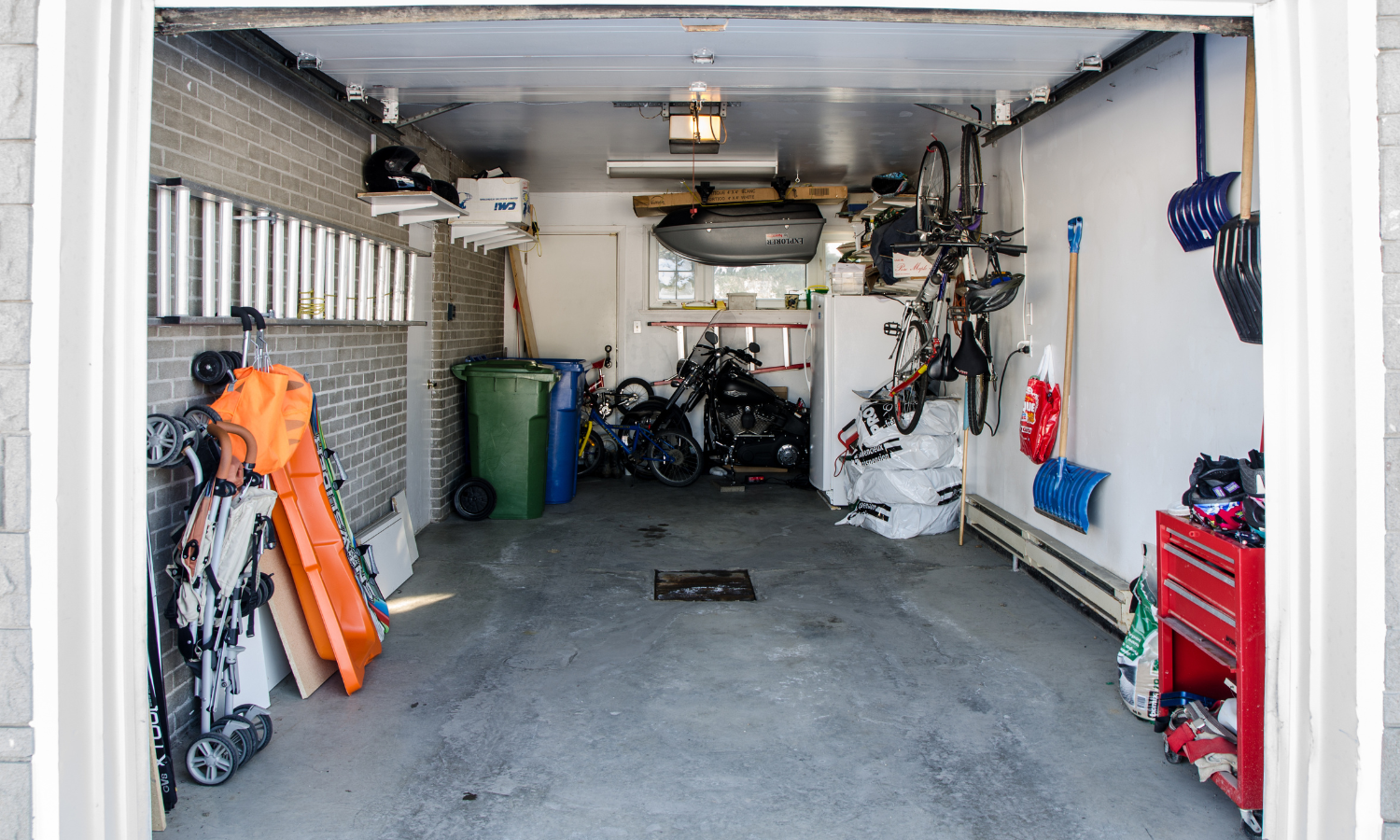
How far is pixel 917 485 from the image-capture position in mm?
5691

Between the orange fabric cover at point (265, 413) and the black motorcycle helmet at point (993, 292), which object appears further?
the black motorcycle helmet at point (993, 292)

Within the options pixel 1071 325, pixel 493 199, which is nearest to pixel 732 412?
pixel 493 199

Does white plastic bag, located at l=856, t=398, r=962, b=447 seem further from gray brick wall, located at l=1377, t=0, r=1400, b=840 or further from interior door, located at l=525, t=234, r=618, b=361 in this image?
gray brick wall, located at l=1377, t=0, r=1400, b=840

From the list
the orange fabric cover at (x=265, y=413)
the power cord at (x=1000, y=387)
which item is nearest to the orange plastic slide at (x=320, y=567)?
the orange fabric cover at (x=265, y=413)

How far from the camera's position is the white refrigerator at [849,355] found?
6.57 meters

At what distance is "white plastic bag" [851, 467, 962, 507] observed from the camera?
224 inches

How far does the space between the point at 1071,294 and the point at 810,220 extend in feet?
12.1

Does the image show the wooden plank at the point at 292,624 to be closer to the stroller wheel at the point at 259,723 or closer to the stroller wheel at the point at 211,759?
the stroller wheel at the point at 259,723

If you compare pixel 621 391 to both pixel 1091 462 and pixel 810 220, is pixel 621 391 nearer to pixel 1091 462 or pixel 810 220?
pixel 810 220

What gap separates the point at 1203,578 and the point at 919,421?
10.9 feet

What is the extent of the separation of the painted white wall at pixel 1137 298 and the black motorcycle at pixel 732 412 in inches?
112

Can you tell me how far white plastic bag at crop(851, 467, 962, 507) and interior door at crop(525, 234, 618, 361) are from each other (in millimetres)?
3517

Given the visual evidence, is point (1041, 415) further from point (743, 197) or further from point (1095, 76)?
point (743, 197)

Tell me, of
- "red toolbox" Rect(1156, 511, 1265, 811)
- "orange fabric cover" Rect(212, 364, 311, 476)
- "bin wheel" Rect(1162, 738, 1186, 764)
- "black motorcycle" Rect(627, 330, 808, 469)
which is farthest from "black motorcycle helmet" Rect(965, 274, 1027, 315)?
"orange fabric cover" Rect(212, 364, 311, 476)
